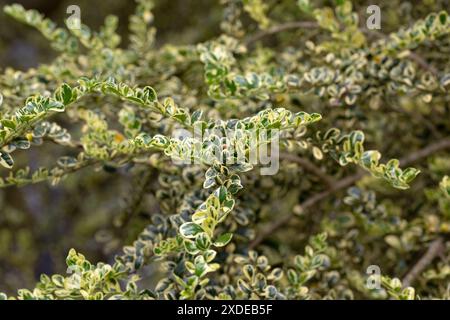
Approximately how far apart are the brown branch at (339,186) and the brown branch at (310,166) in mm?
25

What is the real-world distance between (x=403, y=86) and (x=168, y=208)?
0.54 m

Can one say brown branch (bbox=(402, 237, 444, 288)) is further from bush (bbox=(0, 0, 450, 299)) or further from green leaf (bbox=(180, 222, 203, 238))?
green leaf (bbox=(180, 222, 203, 238))

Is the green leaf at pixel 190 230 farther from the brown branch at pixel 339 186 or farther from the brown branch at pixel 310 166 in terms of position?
the brown branch at pixel 339 186

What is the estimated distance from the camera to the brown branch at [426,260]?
50.4 inches

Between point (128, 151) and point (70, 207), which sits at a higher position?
point (70, 207)

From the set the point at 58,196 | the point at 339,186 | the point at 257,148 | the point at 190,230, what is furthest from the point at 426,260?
the point at 58,196

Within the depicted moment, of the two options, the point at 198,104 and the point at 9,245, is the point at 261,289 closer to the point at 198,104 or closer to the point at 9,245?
the point at 198,104

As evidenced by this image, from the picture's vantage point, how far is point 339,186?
147 cm

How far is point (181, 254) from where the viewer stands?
1.16 meters

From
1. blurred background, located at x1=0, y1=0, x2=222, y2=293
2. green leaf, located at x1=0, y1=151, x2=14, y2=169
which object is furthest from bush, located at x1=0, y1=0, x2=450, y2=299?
blurred background, located at x1=0, y1=0, x2=222, y2=293

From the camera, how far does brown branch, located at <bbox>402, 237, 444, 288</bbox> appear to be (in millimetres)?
1279

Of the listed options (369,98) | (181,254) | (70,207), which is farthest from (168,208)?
(70,207)

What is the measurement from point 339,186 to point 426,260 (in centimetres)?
26

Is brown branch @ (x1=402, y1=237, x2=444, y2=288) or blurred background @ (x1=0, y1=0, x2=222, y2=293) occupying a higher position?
blurred background @ (x1=0, y1=0, x2=222, y2=293)
